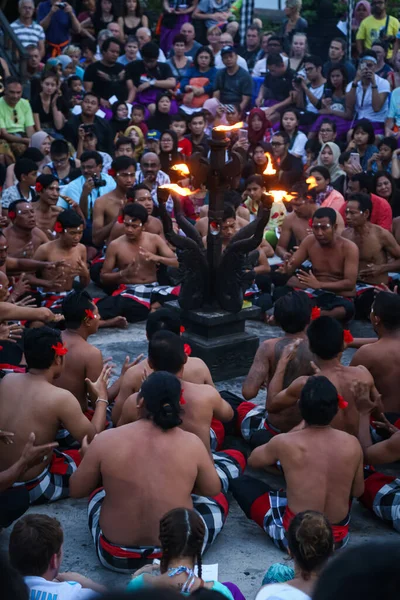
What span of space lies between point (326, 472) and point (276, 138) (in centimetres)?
740

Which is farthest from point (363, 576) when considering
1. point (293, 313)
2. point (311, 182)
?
point (311, 182)

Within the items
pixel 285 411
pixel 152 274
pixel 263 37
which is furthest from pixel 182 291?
pixel 263 37

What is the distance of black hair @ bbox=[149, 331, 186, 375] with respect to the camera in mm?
4875

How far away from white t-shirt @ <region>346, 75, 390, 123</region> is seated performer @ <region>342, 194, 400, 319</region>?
4.28 metres

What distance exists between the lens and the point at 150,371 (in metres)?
5.16

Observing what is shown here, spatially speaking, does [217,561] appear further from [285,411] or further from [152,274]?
[152,274]

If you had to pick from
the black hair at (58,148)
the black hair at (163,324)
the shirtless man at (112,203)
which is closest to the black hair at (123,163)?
the shirtless man at (112,203)

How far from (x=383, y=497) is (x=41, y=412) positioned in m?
1.89

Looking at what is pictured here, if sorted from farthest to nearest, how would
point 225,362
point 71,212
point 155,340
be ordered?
point 71,212
point 225,362
point 155,340

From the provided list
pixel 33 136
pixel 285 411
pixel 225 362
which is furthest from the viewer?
pixel 33 136

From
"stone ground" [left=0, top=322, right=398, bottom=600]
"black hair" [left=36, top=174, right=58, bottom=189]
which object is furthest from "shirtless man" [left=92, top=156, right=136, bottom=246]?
"stone ground" [left=0, top=322, right=398, bottom=600]

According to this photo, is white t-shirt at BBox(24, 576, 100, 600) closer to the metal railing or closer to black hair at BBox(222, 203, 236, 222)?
black hair at BBox(222, 203, 236, 222)

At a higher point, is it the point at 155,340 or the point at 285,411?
the point at 155,340

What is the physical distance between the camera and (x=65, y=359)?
5500 mm
